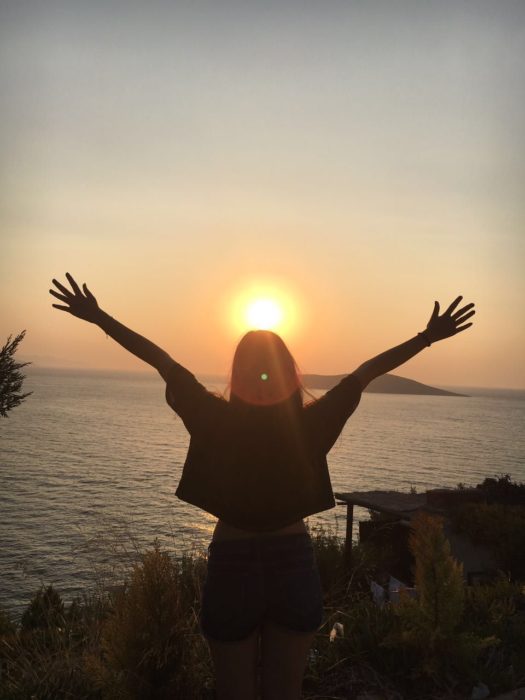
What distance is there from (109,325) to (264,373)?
3.01ft

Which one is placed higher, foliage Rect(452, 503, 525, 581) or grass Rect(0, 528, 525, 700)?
grass Rect(0, 528, 525, 700)

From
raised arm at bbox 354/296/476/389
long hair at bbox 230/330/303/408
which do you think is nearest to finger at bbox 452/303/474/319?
raised arm at bbox 354/296/476/389

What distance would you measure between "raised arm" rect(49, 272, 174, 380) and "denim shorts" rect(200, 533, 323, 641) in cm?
86

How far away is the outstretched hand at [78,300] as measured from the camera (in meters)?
3.24

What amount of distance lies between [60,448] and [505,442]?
66414 mm

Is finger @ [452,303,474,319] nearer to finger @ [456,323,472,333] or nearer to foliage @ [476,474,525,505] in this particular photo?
finger @ [456,323,472,333]

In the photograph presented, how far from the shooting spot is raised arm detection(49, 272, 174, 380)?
295 cm

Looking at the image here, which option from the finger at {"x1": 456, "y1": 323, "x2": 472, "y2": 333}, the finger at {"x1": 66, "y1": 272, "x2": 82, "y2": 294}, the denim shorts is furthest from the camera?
the finger at {"x1": 456, "y1": 323, "x2": 472, "y2": 333}

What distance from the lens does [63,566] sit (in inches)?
1129

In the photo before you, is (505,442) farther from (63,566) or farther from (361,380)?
(361,380)

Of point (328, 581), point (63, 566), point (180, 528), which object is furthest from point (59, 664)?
point (180, 528)

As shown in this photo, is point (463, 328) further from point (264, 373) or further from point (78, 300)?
point (78, 300)

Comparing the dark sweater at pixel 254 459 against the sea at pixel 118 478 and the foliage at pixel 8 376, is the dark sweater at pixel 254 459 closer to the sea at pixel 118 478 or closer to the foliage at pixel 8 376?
the sea at pixel 118 478

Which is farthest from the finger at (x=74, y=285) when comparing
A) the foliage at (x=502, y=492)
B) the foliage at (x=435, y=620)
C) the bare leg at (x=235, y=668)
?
the foliage at (x=502, y=492)
